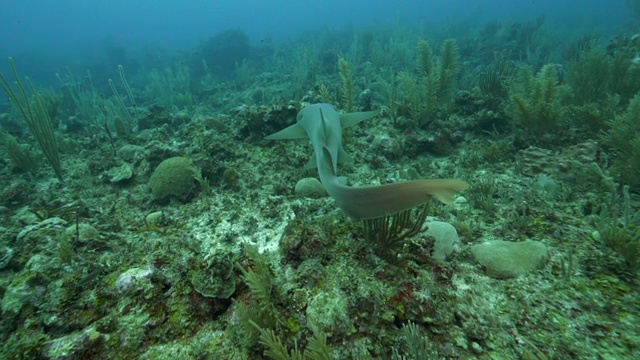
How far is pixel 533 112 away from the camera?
5520mm

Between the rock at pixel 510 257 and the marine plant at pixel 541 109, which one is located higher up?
the marine plant at pixel 541 109

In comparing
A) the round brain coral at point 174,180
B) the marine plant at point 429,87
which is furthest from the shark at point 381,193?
the marine plant at point 429,87

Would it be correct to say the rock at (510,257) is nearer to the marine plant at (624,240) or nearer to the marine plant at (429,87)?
the marine plant at (624,240)

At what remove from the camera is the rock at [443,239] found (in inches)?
116

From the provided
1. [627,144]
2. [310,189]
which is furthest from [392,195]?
[627,144]

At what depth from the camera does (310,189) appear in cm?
476

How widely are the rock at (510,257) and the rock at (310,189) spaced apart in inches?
96.4

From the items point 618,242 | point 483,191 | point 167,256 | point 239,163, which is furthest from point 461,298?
point 239,163

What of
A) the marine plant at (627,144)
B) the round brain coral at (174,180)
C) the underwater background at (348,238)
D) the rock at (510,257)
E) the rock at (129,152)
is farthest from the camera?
the rock at (129,152)

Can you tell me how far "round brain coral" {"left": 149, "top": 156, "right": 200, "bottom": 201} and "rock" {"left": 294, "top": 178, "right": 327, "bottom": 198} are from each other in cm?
189

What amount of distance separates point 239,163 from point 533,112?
19.5 ft

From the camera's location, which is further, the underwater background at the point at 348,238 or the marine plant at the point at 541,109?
the marine plant at the point at 541,109

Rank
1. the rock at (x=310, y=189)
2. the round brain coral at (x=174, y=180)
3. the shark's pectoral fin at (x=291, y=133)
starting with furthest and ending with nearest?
the round brain coral at (x=174, y=180) → the shark's pectoral fin at (x=291, y=133) → the rock at (x=310, y=189)

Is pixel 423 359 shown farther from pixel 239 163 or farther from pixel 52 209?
pixel 52 209
